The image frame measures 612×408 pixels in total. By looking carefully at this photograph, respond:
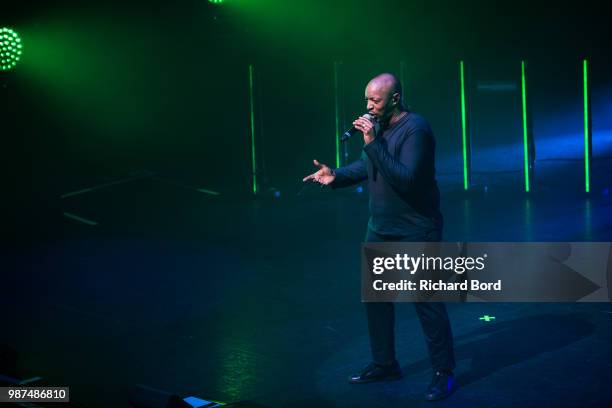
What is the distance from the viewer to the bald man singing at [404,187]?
403 cm

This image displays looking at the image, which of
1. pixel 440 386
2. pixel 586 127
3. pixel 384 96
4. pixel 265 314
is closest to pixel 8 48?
pixel 265 314

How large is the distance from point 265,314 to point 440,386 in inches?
75.1

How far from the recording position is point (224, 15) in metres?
9.88

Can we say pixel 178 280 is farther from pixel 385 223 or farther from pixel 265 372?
pixel 385 223

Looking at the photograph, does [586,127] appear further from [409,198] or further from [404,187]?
[404,187]

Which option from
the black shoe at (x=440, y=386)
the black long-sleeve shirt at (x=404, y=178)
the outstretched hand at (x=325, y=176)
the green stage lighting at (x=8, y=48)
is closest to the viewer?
the black long-sleeve shirt at (x=404, y=178)

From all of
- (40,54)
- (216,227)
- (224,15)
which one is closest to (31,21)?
(40,54)

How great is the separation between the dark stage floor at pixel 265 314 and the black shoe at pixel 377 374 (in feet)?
0.19

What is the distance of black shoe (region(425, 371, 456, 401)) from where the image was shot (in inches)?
163

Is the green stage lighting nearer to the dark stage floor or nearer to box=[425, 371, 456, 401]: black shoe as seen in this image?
the dark stage floor

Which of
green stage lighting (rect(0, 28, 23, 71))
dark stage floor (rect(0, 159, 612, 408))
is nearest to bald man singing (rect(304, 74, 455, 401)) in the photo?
dark stage floor (rect(0, 159, 612, 408))

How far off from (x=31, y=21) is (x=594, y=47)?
32.0 ft

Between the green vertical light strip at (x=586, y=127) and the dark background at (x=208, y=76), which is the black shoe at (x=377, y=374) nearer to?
the green vertical light strip at (x=586, y=127)

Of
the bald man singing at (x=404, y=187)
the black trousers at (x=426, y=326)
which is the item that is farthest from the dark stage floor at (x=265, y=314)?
the bald man singing at (x=404, y=187)
